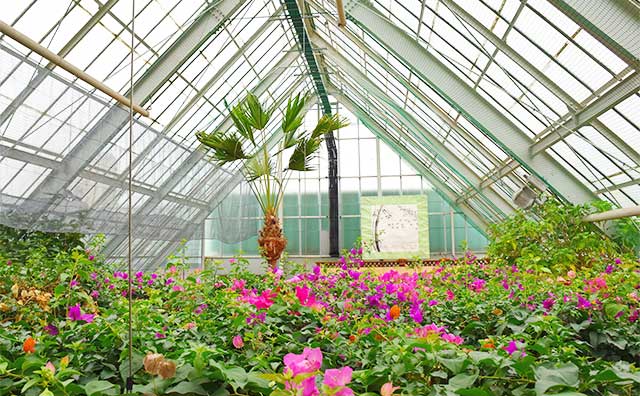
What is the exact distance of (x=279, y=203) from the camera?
593 cm

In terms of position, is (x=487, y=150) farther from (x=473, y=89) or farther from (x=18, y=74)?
(x=18, y=74)

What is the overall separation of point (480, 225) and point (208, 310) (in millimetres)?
13192

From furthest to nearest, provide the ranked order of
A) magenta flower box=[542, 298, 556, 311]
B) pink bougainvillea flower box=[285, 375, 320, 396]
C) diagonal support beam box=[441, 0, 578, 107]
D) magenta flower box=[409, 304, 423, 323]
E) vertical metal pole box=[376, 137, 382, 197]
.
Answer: vertical metal pole box=[376, 137, 382, 197], diagonal support beam box=[441, 0, 578, 107], magenta flower box=[542, 298, 556, 311], magenta flower box=[409, 304, 423, 323], pink bougainvillea flower box=[285, 375, 320, 396]

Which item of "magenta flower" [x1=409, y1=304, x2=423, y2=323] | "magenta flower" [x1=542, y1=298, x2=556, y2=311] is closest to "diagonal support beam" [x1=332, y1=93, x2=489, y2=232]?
"magenta flower" [x1=542, y1=298, x2=556, y2=311]

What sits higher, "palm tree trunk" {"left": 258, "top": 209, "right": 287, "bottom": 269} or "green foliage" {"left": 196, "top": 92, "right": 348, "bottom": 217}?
"green foliage" {"left": 196, "top": 92, "right": 348, "bottom": 217}

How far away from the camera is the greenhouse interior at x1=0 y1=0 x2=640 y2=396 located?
0.95 m

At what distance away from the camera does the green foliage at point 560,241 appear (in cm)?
509

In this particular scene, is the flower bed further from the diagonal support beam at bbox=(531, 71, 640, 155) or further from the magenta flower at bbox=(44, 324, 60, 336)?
the diagonal support beam at bbox=(531, 71, 640, 155)

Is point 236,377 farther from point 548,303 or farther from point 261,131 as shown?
point 261,131

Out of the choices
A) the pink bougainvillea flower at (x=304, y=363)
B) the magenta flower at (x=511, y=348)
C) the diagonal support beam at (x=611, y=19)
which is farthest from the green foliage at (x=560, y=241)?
the pink bougainvillea flower at (x=304, y=363)

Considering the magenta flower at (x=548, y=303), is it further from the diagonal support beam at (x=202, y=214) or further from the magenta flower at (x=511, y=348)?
the diagonal support beam at (x=202, y=214)

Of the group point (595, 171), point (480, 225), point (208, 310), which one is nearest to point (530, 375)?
point (208, 310)

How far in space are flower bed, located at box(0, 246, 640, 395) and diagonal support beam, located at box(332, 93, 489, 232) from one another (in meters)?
12.0

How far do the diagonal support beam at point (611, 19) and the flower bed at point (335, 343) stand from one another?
73.8 inches
